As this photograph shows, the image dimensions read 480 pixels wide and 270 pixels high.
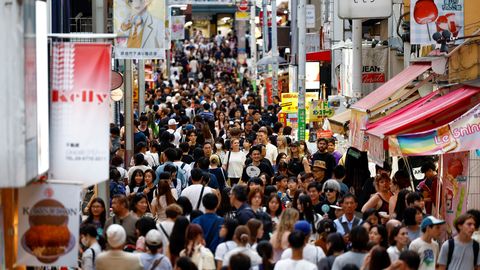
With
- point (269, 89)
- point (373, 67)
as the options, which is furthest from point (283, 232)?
point (269, 89)

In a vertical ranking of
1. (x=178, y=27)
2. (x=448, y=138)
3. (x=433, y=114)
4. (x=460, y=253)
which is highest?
(x=178, y=27)

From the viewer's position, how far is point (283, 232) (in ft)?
43.9

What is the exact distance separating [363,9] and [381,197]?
7.28 metres

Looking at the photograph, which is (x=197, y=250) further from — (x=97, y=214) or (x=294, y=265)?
(x=97, y=214)

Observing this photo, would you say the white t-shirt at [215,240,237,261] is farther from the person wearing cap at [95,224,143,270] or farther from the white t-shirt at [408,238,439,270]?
the white t-shirt at [408,238,439,270]

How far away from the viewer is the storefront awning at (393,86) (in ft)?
65.2

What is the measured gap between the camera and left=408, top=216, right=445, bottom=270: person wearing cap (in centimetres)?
1323

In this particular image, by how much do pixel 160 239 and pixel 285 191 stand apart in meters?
5.56

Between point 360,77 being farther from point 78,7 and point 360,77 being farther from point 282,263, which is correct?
point 282,263

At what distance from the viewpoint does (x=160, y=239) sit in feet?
41.4

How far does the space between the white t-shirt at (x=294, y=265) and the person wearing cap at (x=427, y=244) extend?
1734mm

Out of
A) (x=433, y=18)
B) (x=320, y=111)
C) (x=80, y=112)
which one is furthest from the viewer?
(x=320, y=111)

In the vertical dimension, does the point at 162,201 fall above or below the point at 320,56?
below

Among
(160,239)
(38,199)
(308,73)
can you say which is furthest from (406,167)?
(308,73)
